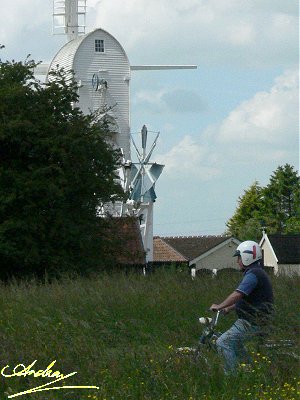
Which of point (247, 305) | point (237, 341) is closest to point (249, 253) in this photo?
point (247, 305)

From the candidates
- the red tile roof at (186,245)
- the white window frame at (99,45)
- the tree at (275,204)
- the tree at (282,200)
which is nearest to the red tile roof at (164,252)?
the red tile roof at (186,245)

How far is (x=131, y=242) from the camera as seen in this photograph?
152ft

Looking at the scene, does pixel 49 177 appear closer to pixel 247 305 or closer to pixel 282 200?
pixel 247 305

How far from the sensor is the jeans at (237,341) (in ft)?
39.6

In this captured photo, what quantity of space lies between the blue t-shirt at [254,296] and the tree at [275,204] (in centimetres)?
10573

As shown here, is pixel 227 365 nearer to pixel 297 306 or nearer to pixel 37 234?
pixel 297 306

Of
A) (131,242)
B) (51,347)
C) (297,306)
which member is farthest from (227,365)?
(131,242)

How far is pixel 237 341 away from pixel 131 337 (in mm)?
4948

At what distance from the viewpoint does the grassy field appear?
10.8 m

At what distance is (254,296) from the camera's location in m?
13.0

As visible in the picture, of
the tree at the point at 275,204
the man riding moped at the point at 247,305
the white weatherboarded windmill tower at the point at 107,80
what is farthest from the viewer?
the tree at the point at 275,204

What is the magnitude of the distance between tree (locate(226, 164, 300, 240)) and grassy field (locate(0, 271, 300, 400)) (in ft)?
320

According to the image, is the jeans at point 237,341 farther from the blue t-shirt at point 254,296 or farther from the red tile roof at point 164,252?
the red tile roof at point 164,252

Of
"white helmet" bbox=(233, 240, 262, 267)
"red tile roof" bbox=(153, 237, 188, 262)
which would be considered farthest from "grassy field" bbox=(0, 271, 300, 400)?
"red tile roof" bbox=(153, 237, 188, 262)
